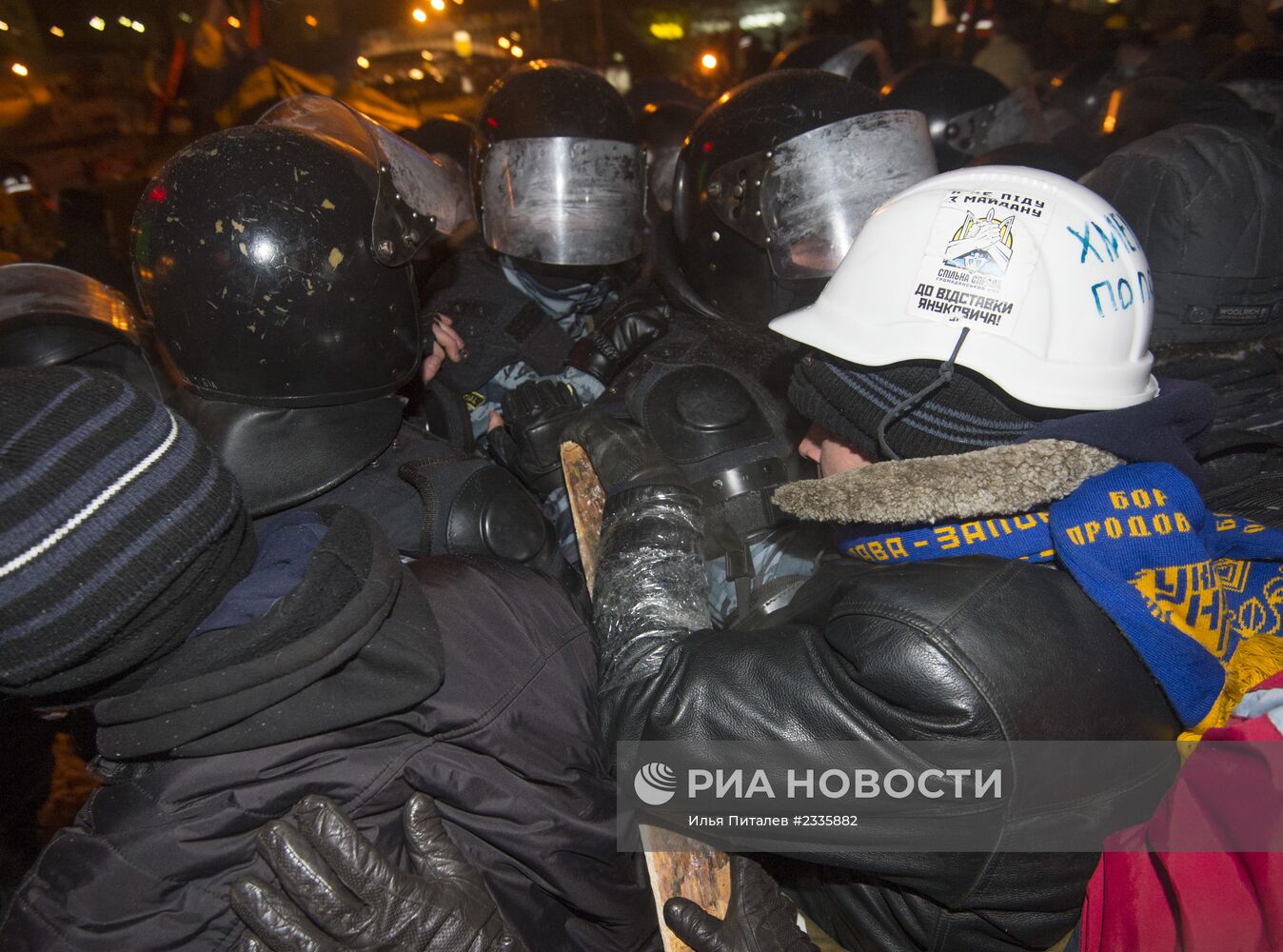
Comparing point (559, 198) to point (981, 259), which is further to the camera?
point (559, 198)

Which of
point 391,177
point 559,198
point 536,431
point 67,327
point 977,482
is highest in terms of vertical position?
point 391,177

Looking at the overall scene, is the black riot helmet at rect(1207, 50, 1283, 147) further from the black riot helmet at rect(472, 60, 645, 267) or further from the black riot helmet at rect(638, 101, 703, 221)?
the black riot helmet at rect(472, 60, 645, 267)

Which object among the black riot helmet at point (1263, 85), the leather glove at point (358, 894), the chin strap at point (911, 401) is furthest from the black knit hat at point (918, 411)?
the black riot helmet at point (1263, 85)

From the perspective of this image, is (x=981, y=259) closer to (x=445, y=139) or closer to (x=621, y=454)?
(x=621, y=454)

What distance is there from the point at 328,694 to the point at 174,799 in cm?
24

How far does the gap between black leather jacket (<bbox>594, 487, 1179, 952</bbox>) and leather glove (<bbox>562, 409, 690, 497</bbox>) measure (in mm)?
426

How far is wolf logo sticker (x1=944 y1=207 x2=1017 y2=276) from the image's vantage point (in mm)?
1312

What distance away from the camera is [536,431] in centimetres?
232

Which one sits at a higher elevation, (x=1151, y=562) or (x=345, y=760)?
(x=1151, y=562)

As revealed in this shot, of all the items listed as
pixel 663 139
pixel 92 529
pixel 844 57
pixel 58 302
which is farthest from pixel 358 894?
pixel 844 57

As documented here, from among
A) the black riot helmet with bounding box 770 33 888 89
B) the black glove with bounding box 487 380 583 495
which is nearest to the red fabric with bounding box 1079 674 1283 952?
the black glove with bounding box 487 380 583 495

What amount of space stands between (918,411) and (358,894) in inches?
50.4

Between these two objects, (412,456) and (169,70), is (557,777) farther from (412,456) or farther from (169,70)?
(169,70)

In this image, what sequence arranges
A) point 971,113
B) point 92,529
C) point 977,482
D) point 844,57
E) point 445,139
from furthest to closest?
point 844,57
point 971,113
point 445,139
point 977,482
point 92,529
